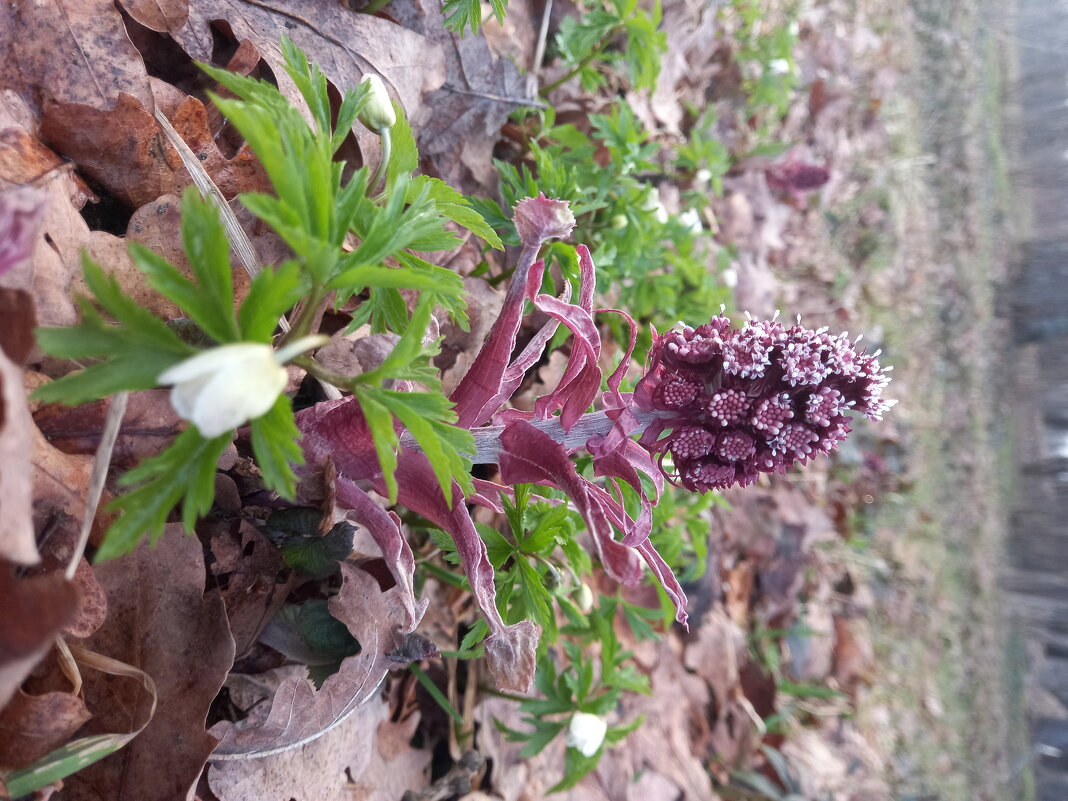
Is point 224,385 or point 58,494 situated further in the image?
point 58,494

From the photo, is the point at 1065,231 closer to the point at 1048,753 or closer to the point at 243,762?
the point at 1048,753

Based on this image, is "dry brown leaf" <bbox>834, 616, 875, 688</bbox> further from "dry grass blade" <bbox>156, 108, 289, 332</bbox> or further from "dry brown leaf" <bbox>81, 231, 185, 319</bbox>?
"dry brown leaf" <bbox>81, 231, 185, 319</bbox>

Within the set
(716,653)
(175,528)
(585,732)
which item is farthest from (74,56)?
(716,653)

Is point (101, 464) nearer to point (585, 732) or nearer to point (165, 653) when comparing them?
point (165, 653)

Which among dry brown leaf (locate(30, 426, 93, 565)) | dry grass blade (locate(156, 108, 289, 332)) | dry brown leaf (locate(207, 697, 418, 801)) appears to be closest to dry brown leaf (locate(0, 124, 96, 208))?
dry grass blade (locate(156, 108, 289, 332))

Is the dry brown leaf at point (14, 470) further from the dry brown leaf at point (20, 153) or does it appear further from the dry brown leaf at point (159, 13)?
the dry brown leaf at point (159, 13)

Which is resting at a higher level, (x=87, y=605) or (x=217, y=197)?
(x=217, y=197)

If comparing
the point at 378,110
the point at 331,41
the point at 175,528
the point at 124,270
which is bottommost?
the point at 175,528
